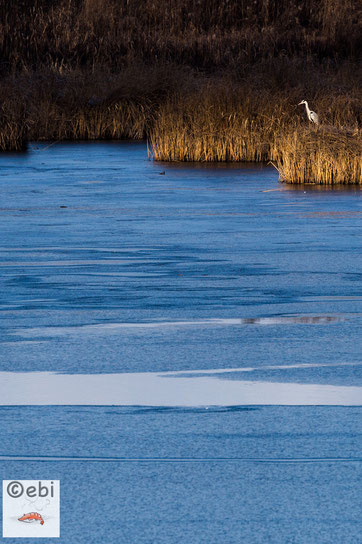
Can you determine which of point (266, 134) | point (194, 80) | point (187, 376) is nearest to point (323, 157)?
point (266, 134)

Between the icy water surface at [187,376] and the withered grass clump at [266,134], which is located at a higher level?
the icy water surface at [187,376]

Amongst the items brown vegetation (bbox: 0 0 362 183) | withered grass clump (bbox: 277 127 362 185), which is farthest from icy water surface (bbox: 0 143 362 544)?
brown vegetation (bbox: 0 0 362 183)

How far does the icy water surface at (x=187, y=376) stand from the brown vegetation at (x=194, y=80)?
737 cm

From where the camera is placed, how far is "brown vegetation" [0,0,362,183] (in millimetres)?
24297

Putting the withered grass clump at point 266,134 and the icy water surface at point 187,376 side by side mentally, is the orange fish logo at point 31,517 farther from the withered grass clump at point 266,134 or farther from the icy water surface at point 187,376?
the withered grass clump at point 266,134

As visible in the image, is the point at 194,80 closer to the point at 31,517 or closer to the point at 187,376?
the point at 187,376

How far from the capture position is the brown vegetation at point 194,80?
24.3 m

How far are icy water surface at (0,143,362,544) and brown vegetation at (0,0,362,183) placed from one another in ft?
24.2

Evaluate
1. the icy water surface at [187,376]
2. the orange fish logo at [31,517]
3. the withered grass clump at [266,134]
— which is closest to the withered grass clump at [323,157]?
the withered grass clump at [266,134]

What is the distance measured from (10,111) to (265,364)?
2310 cm

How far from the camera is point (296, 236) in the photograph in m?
13.5

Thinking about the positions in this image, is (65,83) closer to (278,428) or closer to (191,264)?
(191,264)

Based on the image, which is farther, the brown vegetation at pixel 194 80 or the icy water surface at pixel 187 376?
the brown vegetation at pixel 194 80

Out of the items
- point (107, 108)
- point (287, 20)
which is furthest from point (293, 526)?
point (287, 20)
